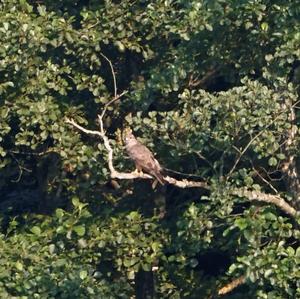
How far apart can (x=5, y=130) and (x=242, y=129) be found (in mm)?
2743

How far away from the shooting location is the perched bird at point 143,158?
10.8m

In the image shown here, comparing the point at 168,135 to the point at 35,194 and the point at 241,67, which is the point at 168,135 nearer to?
the point at 241,67

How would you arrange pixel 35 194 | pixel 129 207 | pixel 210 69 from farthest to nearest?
pixel 35 194 → pixel 129 207 → pixel 210 69

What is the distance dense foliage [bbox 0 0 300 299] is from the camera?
10625 millimetres

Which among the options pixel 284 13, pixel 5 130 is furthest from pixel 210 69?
pixel 5 130

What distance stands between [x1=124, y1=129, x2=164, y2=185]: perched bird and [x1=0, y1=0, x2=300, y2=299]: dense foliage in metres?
→ 0.19

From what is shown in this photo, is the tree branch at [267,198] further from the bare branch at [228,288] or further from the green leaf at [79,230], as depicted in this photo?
the green leaf at [79,230]

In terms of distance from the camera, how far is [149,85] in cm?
1146

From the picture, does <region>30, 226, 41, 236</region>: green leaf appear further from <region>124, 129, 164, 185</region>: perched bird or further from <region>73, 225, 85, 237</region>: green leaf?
<region>124, 129, 164, 185</region>: perched bird

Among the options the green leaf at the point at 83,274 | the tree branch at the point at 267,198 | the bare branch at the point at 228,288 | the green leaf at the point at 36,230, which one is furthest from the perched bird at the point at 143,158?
the bare branch at the point at 228,288

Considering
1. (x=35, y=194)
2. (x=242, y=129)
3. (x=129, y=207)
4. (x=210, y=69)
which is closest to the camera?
(x=242, y=129)

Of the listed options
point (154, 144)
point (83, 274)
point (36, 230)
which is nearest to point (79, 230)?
point (83, 274)

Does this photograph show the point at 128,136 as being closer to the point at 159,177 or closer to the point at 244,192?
the point at 159,177

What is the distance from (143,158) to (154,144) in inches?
21.1
